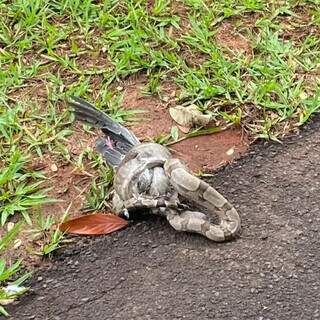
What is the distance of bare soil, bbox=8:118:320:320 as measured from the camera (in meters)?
3.77

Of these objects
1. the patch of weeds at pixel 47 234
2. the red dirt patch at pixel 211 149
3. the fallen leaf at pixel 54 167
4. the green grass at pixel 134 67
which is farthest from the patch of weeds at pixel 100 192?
the red dirt patch at pixel 211 149

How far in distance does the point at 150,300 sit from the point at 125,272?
0.22 metres

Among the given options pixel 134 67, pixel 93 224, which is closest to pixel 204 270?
pixel 93 224

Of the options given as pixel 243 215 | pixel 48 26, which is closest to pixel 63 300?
pixel 243 215

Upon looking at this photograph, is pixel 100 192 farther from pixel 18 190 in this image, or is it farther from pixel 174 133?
pixel 174 133

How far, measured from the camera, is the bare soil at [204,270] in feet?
12.4

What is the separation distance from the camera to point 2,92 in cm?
506

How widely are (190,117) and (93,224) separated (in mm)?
909

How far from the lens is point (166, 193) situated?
167 inches

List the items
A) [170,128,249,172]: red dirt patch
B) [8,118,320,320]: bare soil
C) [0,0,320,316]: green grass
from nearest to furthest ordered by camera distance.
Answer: [8,118,320,320]: bare soil → [170,128,249,172]: red dirt patch → [0,0,320,316]: green grass

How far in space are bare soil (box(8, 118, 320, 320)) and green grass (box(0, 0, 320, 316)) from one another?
36cm

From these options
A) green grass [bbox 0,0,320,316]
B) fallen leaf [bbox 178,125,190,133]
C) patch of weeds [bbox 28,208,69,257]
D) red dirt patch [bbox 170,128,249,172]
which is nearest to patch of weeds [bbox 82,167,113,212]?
green grass [bbox 0,0,320,316]

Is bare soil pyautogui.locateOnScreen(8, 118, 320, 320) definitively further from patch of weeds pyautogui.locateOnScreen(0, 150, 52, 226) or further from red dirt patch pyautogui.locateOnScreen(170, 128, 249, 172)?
patch of weeds pyautogui.locateOnScreen(0, 150, 52, 226)

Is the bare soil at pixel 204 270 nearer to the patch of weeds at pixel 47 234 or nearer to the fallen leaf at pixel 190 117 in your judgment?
the patch of weeds at pixel 47 234
